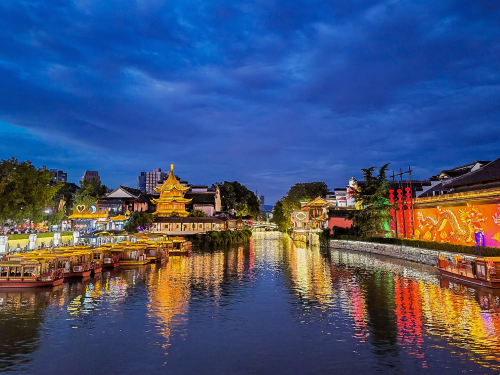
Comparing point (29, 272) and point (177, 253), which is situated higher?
point (29, 272)

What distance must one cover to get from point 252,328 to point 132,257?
23.5 meters

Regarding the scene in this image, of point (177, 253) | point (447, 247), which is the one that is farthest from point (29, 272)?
point (447, 247)

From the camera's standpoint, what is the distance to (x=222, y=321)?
15727 millimetres

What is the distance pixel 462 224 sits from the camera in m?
32.0

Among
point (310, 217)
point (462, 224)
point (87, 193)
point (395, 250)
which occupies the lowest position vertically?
point (395, 250)

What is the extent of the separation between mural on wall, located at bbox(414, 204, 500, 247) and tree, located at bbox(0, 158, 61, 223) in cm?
4598

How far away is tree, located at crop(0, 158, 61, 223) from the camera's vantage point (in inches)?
1610

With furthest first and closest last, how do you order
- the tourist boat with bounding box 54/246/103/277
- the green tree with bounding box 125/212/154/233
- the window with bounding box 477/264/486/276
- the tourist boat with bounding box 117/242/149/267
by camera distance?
the green tree with bounding box 125/212/154/233, the tourist boat with bounding box 117/242/149/267, the tourist boat with bounding box 54/246/103/277, the window with bounding box 477/264/486/276

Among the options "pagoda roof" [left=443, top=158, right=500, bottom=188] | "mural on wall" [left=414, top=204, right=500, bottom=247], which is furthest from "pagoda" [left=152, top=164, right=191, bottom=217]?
"pagoda roof" [left=443, top=158, right=500, bottom=188]

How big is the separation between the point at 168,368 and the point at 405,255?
32328mm

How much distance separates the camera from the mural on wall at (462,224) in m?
28.3

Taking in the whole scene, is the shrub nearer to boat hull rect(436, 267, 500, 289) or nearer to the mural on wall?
the mural on wall

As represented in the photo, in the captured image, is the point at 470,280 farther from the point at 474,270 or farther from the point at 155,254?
the point at 155,254

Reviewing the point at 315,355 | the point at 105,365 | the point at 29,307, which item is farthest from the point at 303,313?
the point at 29,307
